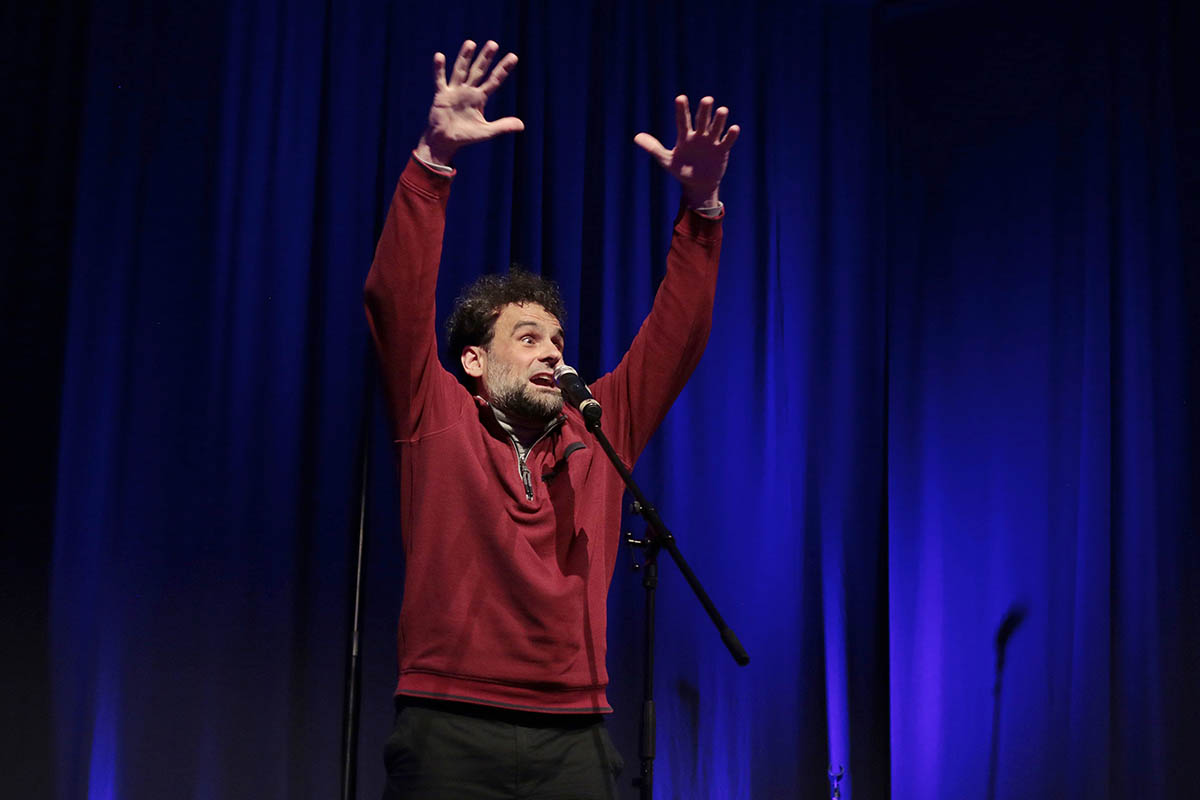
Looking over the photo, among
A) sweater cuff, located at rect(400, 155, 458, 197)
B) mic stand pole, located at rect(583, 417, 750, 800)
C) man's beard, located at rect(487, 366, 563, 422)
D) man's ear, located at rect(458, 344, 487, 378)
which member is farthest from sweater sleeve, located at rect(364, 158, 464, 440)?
mic stand pole, located at rect(583, 417, 750, 800)

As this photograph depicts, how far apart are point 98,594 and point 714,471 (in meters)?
1.78

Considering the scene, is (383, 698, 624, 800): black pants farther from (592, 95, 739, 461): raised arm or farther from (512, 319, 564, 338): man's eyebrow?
(512, 319, 564, 338): man's eyebrow

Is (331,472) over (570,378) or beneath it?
beneath

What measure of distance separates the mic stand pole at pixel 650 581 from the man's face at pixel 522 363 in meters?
0.19

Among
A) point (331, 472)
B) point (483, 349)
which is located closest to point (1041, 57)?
point (483, 349)

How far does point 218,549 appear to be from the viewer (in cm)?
281

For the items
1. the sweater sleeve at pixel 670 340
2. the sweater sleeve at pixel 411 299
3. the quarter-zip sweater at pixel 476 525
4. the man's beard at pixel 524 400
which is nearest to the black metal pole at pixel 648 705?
the quarter-zip sweater at pixel 476 525

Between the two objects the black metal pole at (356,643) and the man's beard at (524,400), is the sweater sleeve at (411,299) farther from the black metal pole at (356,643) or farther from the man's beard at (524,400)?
the black metal pole at (356,643)

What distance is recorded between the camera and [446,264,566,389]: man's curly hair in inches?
103

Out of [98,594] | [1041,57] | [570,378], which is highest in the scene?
[1041,57]

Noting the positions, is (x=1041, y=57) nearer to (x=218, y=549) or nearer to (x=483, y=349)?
(x=483, y=349)

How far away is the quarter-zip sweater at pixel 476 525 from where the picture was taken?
6.91ft

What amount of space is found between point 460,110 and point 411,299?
15.3 inches

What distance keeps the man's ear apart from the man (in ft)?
0.18
